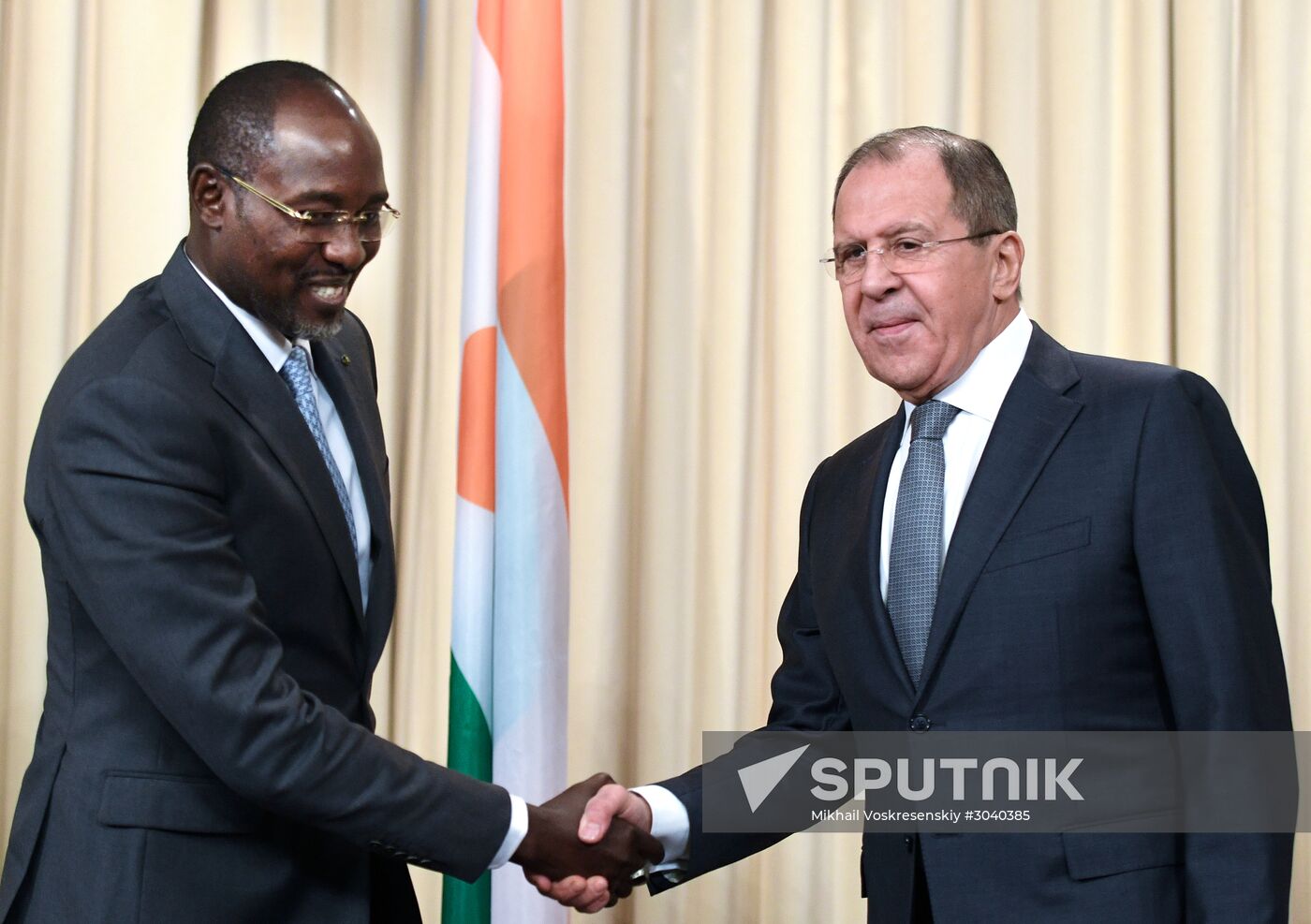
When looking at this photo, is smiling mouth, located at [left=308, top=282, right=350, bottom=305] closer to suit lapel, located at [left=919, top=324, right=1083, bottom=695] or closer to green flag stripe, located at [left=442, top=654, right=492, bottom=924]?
suit lapel, located at [left=919, top=324, right=1083, bottom=695]

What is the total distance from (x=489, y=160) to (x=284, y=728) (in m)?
1.53

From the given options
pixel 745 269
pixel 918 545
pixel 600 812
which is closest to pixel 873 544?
pixel 918 545

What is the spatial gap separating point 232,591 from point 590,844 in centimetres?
90

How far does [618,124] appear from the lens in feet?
11.6

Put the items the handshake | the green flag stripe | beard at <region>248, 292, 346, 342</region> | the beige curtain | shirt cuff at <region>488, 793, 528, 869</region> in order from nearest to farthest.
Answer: beard at <region>248, 292, 346, 342</region> < shirt cuff at <region>488, 793, 528, 869</region> < the handshake < the green flag stripe < the beige curtain

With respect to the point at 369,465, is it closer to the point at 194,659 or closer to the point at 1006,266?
the point at 194,659

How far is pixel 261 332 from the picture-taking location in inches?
77.9

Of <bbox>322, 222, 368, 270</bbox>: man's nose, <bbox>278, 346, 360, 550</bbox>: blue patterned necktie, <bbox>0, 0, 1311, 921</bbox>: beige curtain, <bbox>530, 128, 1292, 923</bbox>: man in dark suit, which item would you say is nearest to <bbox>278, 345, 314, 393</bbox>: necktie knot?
<bbox>278, 346, 360, 550</bbox>: blue patterned necktie

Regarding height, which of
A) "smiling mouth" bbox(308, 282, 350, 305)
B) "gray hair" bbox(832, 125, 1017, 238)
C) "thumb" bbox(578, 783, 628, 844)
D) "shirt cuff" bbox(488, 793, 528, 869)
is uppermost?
"gray hair" bbox(832, 125, 1017, 238)

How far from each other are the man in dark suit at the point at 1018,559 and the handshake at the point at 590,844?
1.63ft

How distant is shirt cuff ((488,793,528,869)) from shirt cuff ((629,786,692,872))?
38 cm

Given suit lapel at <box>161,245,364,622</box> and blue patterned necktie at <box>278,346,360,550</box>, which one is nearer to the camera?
suit lapel at <box>161,245,364,622</box>

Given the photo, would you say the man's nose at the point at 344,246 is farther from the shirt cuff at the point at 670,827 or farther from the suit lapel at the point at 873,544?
the shirt cuff at the point at 670,827

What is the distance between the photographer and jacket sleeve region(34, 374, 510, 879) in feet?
5.77
